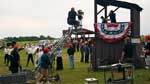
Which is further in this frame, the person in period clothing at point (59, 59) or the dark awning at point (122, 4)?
the person in period clothing at point (59, 59)

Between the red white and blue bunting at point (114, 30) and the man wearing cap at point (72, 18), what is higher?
the man wearing cap at point (72, 18)

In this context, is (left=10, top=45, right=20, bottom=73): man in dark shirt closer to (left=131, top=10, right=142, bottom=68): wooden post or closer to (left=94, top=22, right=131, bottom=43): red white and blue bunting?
(left=94, top=22, right=131, bottom=43): red white and blue bunting

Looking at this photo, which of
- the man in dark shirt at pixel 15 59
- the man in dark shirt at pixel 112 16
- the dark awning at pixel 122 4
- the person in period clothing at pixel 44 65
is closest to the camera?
the person in period clothing at pixel 44 65

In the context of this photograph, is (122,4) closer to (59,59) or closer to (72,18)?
(72,18)

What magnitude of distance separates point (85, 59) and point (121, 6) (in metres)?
11.4

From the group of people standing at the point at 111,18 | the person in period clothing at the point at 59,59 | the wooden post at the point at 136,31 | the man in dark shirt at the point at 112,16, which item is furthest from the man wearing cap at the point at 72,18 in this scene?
the wooden post at the point at 136,31

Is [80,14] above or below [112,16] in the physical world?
above

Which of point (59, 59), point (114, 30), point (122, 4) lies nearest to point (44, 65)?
point (114, 30)

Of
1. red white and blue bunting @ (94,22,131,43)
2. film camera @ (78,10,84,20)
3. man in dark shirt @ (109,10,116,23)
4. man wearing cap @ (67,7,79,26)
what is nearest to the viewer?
red white and blue bunting @ (94,22,131,43)

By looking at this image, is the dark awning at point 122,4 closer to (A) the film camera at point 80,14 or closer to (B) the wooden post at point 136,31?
(B) the wooden post at point 136,31

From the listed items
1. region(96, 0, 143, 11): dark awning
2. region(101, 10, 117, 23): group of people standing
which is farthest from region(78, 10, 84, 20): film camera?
region(96, 0, 143, 11): dark awning

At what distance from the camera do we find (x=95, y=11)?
36562 millimetres

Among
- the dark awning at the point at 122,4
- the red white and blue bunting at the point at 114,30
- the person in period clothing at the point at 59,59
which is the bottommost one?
the person in period clothing at the point at 59,59

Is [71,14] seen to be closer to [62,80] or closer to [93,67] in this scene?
[93,67]
